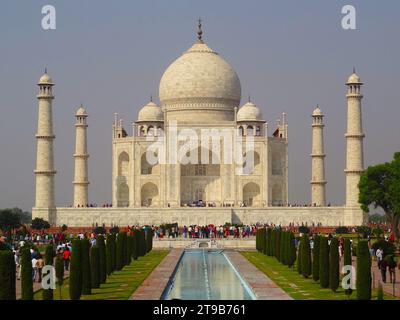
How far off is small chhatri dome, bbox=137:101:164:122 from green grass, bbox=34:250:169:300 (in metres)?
23.9

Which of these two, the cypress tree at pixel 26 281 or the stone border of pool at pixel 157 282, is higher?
the cypress tree at pixel 26 281

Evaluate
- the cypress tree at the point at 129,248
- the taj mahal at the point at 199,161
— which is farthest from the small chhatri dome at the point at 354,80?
the cypress tree at the point at 129,248

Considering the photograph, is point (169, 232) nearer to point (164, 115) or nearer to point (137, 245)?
point (137, 245)

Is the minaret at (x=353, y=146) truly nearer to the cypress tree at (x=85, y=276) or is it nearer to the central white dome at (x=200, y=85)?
the central white dome at (x=200, y=85)

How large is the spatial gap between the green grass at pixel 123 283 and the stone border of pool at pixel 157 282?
0.14 m

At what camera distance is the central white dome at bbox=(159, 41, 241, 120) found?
5222 centimetres

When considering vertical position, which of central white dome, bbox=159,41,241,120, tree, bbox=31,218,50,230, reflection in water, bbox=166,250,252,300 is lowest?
reflection in water, bbox=166,250,252,300

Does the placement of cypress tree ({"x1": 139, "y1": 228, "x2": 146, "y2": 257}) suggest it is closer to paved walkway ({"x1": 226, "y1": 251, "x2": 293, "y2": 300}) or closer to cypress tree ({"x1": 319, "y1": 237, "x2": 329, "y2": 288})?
paved walkway ({"x1": 226, "y1": 251, "x2": 293, "y2": 300})

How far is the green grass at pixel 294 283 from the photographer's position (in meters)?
16.8

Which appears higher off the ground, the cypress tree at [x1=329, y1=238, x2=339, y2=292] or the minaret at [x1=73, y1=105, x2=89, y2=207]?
the minaret at [x1=73, y1=105, x2=89, y2=207]

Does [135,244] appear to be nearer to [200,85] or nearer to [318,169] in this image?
[318,169]

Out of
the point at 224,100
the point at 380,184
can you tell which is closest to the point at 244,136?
the point at 224,100

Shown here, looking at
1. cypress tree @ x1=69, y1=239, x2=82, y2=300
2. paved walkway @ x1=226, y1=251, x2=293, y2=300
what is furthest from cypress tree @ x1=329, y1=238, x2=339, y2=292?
cypress tree @ x1=69, y1=239, x2=82, y2=300

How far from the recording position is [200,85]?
52.2m
